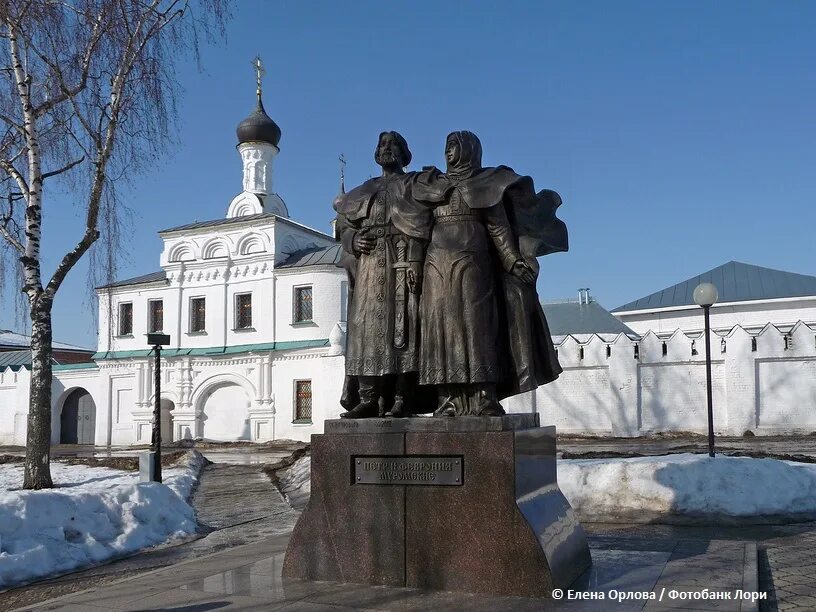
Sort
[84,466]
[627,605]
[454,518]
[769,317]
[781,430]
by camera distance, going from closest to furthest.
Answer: [627,605]
[454,518]
[84,466]
[781,430]
[769,317]

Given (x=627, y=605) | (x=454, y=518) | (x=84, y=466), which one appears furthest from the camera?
(x=84, y=466)

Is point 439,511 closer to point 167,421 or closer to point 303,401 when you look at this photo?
point 303,401

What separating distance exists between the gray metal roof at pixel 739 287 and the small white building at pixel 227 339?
16.3 metres

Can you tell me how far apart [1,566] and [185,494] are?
6.33 m

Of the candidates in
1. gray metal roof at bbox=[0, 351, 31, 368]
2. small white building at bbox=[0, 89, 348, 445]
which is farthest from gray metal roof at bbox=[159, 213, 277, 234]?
gray metal roof at bbox=[0, 351, 31, 368]

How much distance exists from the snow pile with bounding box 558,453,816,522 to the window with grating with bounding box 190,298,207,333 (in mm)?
25663

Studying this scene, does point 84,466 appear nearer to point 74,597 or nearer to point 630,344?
point 74,597

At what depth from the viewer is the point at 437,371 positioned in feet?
15.7

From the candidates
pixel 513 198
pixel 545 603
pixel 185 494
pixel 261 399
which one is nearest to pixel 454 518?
pixel 545 603

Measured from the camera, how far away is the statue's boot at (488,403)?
462 centimetres

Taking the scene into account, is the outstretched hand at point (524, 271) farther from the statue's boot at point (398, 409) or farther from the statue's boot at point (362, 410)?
the statue's boot at point (362, 410)

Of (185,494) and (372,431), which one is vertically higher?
(372,431)

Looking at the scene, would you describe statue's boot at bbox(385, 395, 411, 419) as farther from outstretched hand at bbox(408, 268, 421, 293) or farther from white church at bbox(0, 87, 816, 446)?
white church at bbox(0, 87, 816, 446)

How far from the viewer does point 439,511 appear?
175 inches
